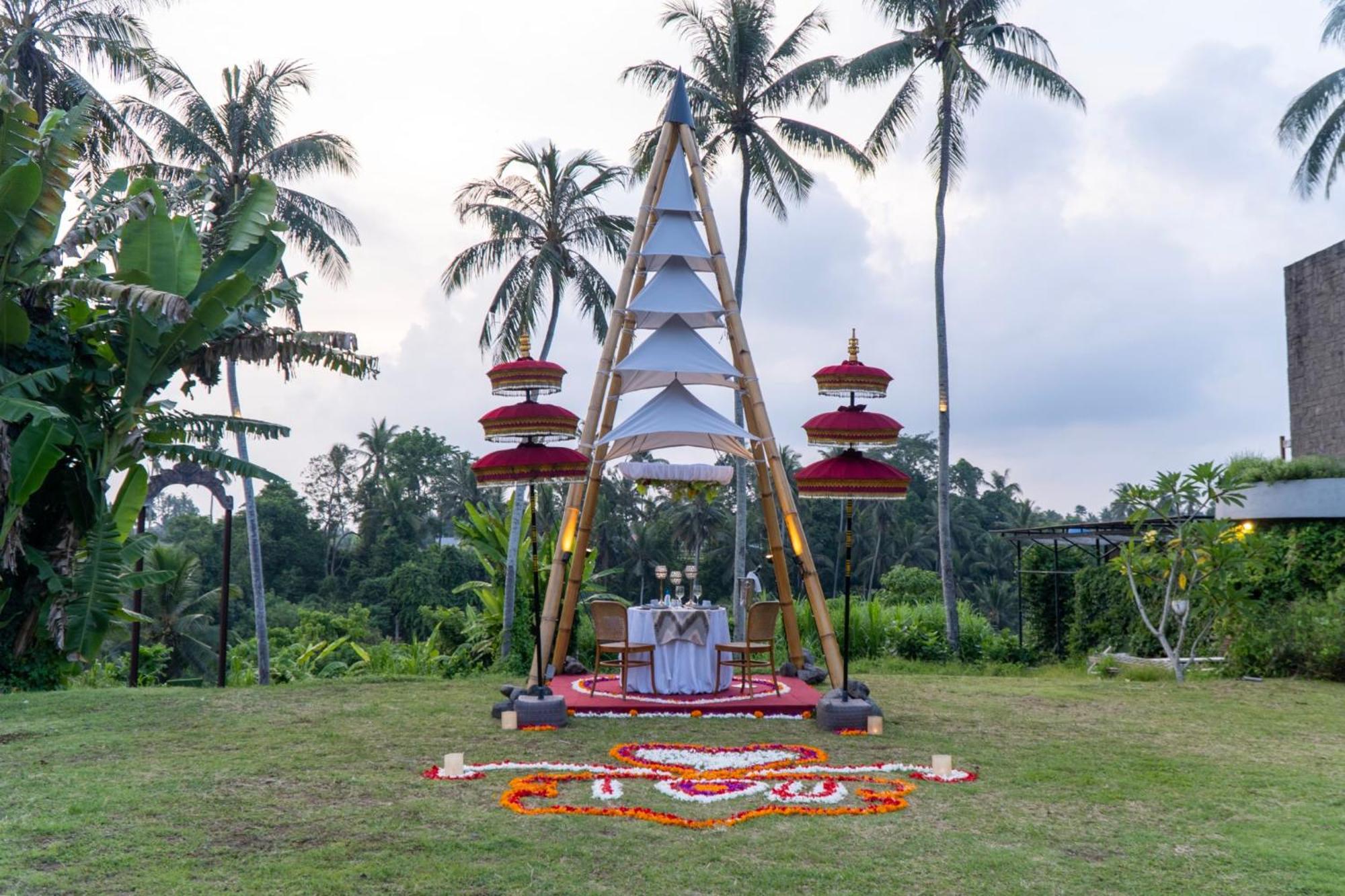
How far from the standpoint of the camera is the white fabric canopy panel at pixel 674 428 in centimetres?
980

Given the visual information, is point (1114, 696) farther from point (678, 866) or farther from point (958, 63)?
point (958, 63)

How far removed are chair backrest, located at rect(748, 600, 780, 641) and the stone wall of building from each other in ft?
47.0

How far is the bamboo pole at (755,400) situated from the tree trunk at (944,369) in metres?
8.07

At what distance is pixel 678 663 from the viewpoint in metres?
9.92

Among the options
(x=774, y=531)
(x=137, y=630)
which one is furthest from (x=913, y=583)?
(x=137, y=630)

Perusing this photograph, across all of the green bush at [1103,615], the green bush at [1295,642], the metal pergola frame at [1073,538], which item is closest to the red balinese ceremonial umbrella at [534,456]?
the green bush at [1295,642]

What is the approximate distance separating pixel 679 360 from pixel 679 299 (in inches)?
24.0

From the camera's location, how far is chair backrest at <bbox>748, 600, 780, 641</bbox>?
9.49m

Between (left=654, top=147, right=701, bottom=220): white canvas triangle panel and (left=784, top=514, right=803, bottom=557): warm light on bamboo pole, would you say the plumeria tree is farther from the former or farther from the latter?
(left=654, top=147, right=701, bottom=220): white canvas triangle panel

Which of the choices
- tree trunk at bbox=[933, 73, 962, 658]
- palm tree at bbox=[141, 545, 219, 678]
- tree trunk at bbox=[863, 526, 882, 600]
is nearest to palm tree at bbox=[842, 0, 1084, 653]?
tree trunk at bbox=[933, 73, 962, 658]

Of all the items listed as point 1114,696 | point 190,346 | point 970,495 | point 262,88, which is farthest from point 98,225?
point 970,495

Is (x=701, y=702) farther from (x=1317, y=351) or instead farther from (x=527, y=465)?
(x=1317, y=351)

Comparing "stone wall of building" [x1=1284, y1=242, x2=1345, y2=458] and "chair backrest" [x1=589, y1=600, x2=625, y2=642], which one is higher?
"stone wall of building" [x1=1284, y1=242, x2=1345, y2=458]

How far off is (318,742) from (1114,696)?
25.5 ft
